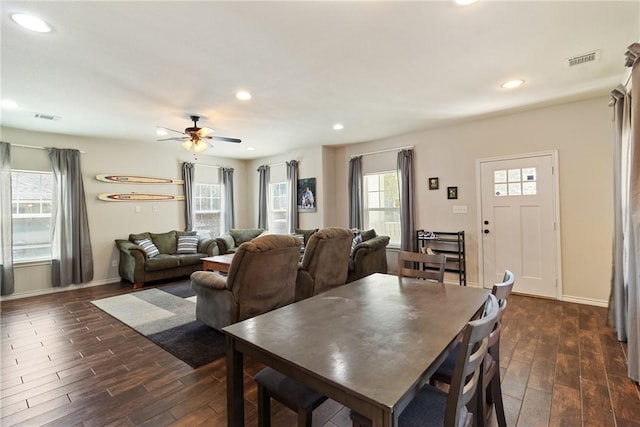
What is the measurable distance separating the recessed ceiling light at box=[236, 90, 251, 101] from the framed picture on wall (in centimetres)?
299

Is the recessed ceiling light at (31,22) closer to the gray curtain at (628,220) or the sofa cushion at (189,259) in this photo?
→ the sofa cushion at (189,259)

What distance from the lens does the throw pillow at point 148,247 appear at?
5.20 meters

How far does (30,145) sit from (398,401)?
252 inches

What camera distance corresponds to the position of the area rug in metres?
2.73

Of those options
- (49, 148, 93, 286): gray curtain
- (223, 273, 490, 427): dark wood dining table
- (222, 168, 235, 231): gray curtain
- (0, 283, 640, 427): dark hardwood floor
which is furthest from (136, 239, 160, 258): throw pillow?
(223, 273, 490, 427): dark wood dining table

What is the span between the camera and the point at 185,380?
89.1 inches

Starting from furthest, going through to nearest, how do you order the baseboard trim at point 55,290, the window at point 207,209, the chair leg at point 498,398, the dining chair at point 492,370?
the window at point 207,209 → the baseboard trim at point 55,290 → the chair leg at point 498,398 → the dining chair at point 492,370

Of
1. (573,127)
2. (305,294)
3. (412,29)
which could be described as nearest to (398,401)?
(412,29)

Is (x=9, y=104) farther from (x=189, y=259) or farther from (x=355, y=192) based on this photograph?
(x=355, y=192)

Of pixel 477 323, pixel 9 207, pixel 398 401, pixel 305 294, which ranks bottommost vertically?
pixel 305 294

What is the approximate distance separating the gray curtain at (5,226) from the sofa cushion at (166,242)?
1.94 meters

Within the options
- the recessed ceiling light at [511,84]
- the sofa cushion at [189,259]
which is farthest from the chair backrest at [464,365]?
the sofa cushion at [189,259]

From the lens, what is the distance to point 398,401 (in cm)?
86

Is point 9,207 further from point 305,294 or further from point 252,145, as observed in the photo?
point 305,294
